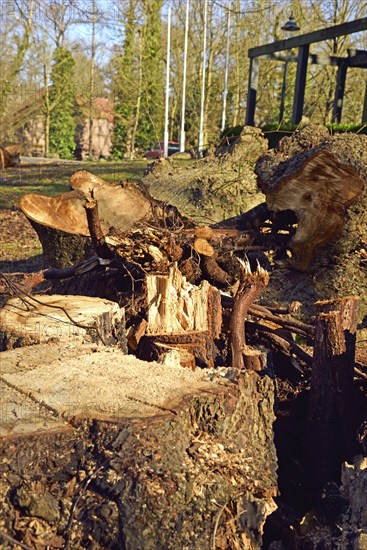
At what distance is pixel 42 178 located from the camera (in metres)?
16.9

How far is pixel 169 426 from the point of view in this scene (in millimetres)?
2609

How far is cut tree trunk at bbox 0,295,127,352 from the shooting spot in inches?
143

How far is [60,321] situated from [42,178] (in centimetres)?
1365

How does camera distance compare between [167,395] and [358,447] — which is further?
[358,447]

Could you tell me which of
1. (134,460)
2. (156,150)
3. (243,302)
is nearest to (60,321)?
(243,302)

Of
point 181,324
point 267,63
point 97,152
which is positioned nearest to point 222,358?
point 181,324

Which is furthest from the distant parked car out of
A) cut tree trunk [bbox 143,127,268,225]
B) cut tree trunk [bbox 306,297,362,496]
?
cut tree trunk [bbox 306,297,362,496]

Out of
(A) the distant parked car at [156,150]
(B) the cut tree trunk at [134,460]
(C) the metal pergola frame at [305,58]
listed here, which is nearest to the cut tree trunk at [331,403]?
(B) the cut tree trunk at [134,460]

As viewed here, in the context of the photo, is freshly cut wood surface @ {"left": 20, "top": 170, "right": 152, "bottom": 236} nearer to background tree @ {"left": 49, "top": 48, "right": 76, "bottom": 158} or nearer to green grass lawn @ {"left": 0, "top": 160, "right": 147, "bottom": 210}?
green grass lawn @ {"left": 0, "top": 160, "right": 147, "bottom": 210}

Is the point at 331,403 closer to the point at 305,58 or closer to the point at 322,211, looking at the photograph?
the point at 322,211

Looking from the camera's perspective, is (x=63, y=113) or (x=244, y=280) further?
(x=63, y=113)

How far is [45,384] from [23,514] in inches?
25.2

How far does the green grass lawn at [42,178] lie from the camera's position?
559 inches

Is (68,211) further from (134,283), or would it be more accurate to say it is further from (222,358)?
(222,358)
